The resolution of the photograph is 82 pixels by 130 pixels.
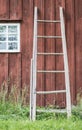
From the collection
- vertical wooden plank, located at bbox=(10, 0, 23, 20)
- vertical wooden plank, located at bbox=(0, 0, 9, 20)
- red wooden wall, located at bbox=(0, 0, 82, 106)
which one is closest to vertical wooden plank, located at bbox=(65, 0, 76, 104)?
red wooden wall, located at bbox=(0, 0, 82, 106)

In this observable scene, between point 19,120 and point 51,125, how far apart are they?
865 millimetres

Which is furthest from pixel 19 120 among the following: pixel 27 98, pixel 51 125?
pixel 27 98

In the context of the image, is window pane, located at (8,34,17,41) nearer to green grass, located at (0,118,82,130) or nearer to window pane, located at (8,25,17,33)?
window pane, located at (8,25,17,33)

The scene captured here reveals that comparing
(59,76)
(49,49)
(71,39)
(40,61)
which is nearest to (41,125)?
(59,76)

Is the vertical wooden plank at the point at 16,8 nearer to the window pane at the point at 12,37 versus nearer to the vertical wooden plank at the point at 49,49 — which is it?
the window pane at the point at 12,37

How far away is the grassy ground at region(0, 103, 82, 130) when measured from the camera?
699 centimetres

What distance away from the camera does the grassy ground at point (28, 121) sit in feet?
22.9

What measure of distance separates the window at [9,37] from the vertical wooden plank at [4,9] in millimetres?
180

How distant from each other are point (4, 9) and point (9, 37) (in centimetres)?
65

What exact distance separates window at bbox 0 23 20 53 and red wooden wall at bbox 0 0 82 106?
0.10 metres

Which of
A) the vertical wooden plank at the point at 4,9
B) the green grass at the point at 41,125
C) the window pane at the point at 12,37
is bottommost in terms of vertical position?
the green grass at the point at 41,125

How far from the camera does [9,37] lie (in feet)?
32.4

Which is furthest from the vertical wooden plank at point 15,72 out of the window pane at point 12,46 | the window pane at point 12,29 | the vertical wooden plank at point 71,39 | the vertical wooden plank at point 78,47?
the vertical wooden plank at point 78,47

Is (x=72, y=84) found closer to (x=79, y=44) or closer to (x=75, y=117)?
(x=79, y=44)
